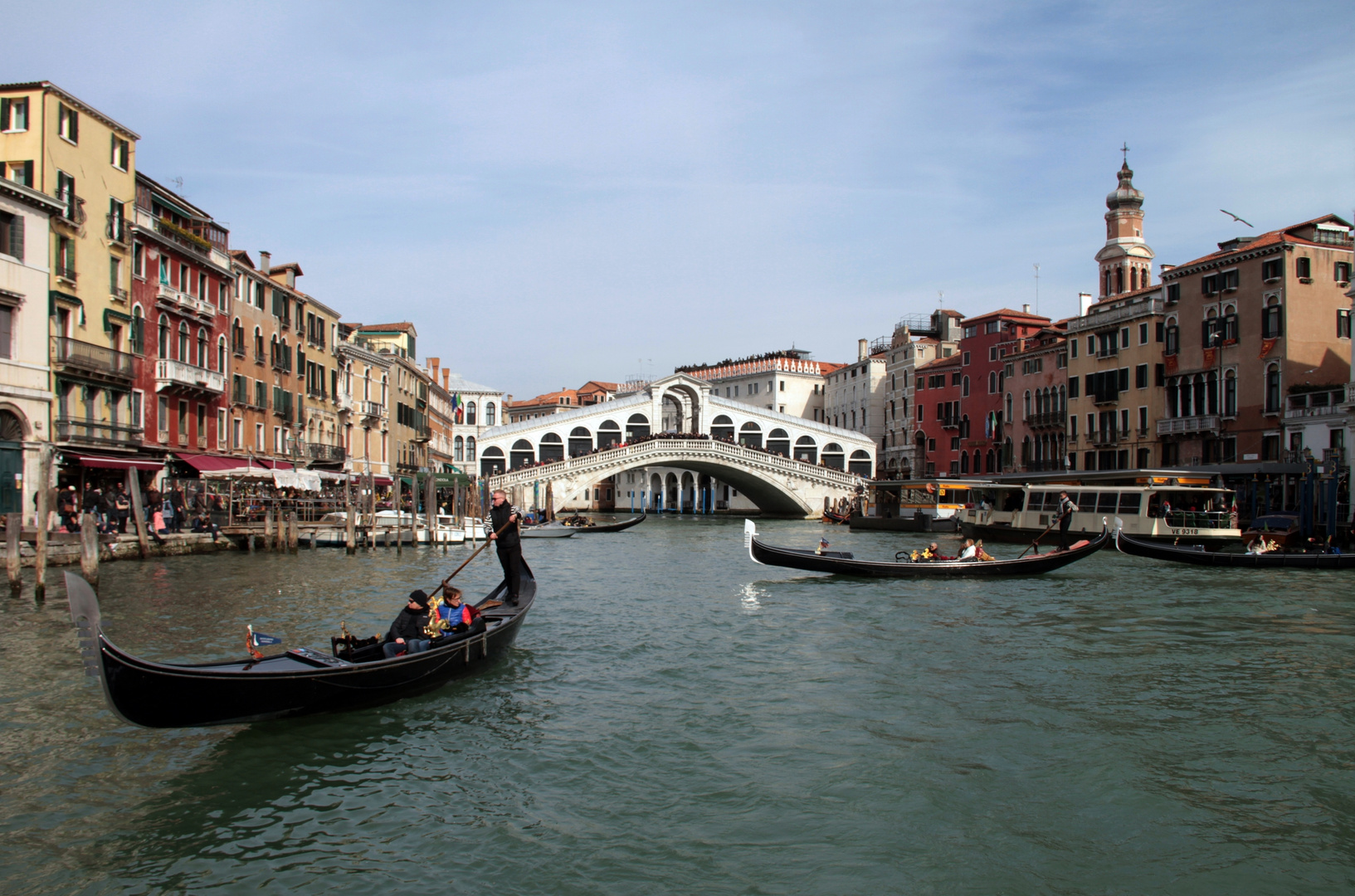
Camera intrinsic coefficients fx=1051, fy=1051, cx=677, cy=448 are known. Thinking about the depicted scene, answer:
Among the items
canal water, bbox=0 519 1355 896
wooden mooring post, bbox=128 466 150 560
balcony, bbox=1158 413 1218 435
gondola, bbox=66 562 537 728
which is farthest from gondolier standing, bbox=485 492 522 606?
balcony, bbox=1158 413 1218 435

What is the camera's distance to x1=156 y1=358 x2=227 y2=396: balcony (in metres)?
19.3

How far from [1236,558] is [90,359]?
61.3 ft

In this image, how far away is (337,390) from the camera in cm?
3017

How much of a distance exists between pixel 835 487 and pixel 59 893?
37231 mm

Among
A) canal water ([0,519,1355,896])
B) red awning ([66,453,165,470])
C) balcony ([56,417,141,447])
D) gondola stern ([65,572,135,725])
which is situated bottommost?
canal water ([0,519,1355,896])

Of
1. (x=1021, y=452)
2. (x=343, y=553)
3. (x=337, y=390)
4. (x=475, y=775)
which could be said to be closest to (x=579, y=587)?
(x=343, y=553)

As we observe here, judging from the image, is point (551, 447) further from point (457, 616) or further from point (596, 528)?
point (457, 616)

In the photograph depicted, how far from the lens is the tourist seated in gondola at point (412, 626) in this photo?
7406 mm

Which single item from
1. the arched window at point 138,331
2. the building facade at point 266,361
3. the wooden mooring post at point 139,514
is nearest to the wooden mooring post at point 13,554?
the wooden mooring post at point 139,514

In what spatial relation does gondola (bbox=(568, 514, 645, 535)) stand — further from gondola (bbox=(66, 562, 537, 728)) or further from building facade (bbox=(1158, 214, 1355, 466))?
gondola (bbox=(66, 562, 537, 728))

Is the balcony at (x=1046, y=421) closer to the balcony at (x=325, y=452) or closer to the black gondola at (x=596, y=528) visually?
the black gondola at (x=596, y=528)

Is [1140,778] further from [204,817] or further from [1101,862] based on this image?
[204,817]

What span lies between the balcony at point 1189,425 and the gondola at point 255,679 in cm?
2370

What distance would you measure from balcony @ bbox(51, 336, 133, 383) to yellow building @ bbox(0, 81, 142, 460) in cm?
1
